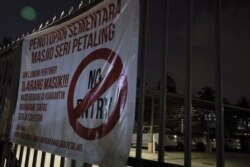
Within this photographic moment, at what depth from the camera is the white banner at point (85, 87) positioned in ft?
8.26

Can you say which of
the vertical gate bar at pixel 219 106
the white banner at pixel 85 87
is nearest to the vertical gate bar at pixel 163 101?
the white banner at pixel 85 87

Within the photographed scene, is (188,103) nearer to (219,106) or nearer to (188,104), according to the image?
(188,104)

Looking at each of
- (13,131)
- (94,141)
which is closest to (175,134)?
(13,131)

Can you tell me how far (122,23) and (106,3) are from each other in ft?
1.36

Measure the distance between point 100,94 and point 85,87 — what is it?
1.00 ft

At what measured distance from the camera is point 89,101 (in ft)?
9.53

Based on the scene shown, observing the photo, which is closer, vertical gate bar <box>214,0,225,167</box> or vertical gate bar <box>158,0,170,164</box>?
vertical gate bar <box>214,0,225,167</box>

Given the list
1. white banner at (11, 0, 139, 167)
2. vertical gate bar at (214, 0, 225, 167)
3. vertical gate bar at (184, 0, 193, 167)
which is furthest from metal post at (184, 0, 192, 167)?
white banner at (11, 0, 139, 167)

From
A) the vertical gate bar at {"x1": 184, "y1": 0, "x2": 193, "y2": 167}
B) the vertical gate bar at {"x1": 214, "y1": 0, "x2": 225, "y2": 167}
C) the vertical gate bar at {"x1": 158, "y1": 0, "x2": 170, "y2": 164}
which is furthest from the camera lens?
the vertical gate bar at {"x1": 158, "y1": 0, "x2": 170, "y2": 164}

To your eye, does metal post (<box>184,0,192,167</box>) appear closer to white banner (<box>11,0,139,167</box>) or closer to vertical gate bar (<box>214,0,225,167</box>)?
vertical gate bar (<box>214,0,225,167</box>)

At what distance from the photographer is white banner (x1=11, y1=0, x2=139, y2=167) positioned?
2518mm

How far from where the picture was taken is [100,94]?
2.77 m

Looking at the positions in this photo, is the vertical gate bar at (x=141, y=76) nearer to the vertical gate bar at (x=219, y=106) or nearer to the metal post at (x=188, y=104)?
the metal post at (x=188, y=104)

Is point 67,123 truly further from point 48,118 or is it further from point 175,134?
point 175,134
